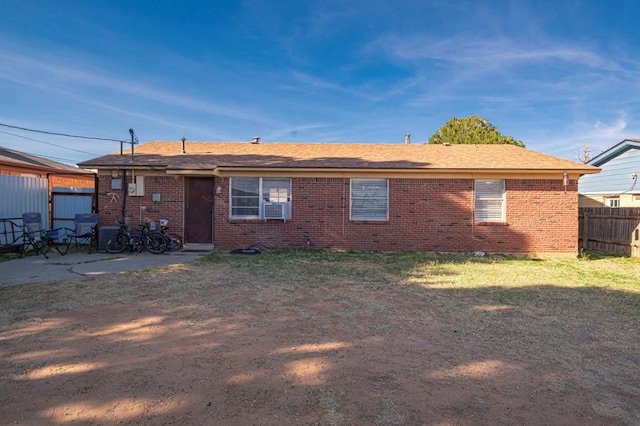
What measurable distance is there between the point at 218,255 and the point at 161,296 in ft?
14.1

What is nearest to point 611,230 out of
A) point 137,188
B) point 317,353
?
point 317,353

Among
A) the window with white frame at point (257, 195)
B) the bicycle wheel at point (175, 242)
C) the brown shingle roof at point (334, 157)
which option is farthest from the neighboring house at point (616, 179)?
the bicycle wheel at point (175, 242)

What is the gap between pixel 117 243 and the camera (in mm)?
10625

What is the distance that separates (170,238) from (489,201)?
31.3ft

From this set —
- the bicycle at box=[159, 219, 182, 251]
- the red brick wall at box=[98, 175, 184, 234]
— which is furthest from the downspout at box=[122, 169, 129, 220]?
the bicycle at box=[159, 219, 182, 251]

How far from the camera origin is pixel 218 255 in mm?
10133

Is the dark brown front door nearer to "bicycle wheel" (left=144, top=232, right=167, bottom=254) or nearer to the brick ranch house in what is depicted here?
the brick ranch house

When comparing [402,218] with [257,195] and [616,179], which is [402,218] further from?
[616,179]

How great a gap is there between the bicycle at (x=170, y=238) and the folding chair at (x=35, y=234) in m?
2.63

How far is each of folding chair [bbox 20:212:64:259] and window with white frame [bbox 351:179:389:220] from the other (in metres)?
8.34

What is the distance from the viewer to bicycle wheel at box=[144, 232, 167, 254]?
34.7ft

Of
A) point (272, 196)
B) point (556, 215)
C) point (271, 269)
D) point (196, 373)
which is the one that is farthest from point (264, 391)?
point (556, 215)

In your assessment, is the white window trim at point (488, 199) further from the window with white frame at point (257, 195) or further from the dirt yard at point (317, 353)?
the window with white frame at point (257, 195)

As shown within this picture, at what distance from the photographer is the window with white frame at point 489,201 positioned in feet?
36.9
